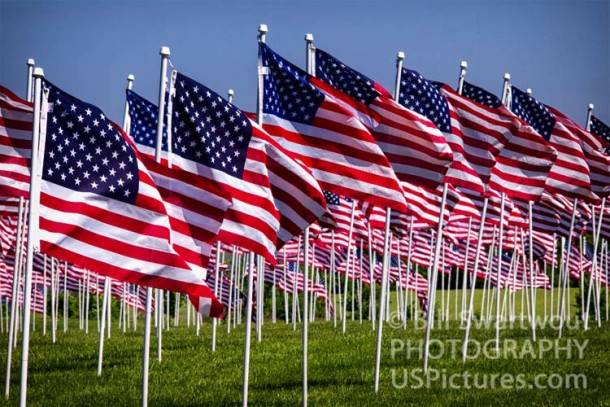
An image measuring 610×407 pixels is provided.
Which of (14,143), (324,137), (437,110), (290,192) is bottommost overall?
(290,192)

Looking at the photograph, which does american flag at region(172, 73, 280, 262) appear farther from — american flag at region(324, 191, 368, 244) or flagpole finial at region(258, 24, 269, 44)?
american flag at region(324, 191, 368, 244)

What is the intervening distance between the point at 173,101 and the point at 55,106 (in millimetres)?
1947

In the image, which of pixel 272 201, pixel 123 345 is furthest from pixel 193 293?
pixel 123 345

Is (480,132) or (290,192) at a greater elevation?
(480,132)

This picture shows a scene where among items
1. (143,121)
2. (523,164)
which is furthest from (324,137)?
(523,164)

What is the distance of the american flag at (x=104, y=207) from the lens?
48.6 ft

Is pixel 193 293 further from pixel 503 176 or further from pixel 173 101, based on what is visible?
pixel 503 176

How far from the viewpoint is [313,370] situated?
23531mm

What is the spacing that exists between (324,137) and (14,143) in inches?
196

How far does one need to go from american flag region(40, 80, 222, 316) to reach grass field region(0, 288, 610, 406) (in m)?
5.27

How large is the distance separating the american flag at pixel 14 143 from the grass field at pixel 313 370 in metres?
3.61

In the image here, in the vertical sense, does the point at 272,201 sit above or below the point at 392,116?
below

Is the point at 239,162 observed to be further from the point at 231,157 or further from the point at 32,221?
the point at 32,221

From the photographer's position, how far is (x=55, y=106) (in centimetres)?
1541
